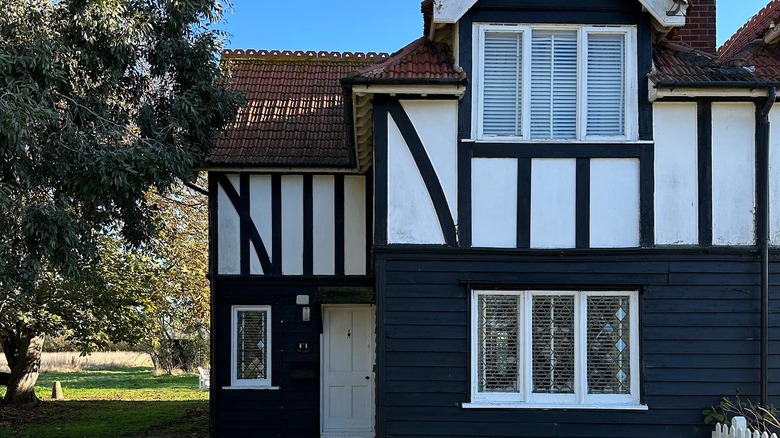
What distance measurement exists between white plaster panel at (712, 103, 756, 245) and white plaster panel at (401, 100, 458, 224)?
288 cm

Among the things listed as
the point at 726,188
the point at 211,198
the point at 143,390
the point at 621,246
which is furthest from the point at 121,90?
the point at 143,390

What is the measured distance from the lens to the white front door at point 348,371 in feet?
40.1

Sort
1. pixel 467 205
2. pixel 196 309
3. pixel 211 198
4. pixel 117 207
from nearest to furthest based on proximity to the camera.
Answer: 1. pixel 467 205
2. pixel 117 207
3. pixel 211 198
4. pixel 196 309

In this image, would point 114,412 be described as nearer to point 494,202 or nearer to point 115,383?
point 115,383

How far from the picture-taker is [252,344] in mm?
12266

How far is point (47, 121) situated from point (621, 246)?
7.16 meters

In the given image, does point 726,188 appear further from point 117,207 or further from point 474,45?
point 117,207

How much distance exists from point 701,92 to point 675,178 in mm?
965

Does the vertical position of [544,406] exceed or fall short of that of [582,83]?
it falls short

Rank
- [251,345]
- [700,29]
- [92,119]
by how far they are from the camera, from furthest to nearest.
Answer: [251,345] → [92,119] → [700,29]

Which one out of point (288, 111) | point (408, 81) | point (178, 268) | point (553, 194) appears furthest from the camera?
point (178, 268)

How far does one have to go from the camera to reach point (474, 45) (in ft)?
27.6

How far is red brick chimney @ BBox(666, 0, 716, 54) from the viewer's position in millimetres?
10383

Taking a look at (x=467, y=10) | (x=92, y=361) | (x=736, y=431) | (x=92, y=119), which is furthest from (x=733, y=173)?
(x=92, y=361)
